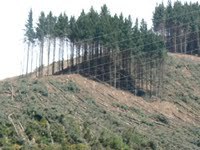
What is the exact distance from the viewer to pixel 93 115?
7712cm

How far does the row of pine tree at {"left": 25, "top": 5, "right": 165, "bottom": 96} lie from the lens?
317 feet

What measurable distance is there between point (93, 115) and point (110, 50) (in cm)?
2383

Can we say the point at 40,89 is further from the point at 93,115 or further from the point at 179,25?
the point at 179,25

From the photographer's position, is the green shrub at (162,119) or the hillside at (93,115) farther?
the green shrub at (162,119)

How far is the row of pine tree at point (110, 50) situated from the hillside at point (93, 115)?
347cm

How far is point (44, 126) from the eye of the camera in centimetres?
6544

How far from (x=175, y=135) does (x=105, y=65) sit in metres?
24.2

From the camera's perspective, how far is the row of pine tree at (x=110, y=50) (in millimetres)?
96625

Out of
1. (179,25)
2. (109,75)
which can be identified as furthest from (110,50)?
(179,25)

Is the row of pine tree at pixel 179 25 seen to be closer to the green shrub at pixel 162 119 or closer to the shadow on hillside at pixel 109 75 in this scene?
the shadow on hillside at pixel 109 75

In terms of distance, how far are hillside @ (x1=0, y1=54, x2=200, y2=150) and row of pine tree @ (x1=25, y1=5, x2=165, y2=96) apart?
347cm

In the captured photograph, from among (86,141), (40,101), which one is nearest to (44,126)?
(86,141)

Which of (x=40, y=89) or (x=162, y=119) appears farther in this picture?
(x=162, y=119)

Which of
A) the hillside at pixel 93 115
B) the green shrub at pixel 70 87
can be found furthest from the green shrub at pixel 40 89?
the green shrub at pixel 70 87
